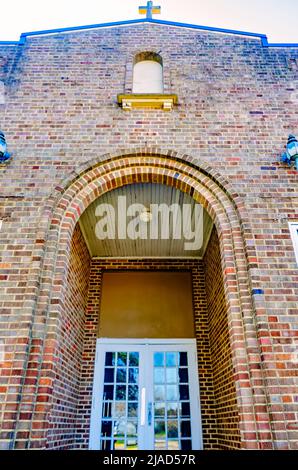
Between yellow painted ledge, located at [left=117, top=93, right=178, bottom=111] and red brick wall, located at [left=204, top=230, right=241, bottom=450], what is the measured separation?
215 cm

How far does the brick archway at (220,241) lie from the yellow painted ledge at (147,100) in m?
0.90

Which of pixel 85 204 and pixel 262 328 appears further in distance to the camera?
pixel 85 204

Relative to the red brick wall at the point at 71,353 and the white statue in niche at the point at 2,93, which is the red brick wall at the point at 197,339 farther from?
the white statue in niche at the point at 2,93

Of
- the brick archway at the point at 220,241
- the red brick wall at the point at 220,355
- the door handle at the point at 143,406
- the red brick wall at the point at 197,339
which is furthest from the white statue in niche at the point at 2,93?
the door handle at the point at 143,406

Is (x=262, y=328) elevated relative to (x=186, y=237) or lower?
lower

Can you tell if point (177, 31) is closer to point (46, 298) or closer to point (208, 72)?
point (208, 72)

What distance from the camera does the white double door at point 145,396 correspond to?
492 cm

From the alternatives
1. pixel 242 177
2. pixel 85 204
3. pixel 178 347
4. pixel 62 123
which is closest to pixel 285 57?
pixel 242 177

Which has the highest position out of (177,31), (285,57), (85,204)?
(177,31)

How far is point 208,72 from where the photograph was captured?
16.5 ft

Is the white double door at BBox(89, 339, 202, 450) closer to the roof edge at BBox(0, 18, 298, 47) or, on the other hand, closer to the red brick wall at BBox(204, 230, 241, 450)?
the red brick wall at BBox(204, 230, 241, 450)

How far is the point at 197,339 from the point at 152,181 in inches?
120
